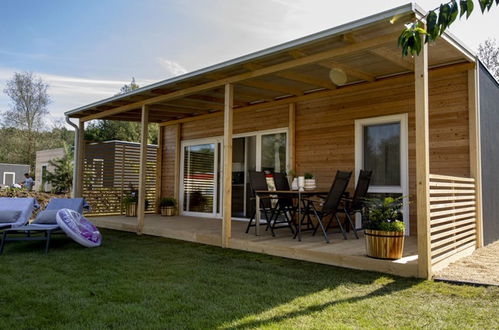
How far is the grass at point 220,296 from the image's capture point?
263 cm

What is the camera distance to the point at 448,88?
5660mm

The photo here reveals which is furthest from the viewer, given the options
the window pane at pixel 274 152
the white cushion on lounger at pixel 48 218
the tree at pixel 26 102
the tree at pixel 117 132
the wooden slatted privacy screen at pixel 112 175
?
the tree at pixel 26 102

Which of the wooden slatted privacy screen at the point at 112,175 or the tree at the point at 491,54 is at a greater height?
the tree at the point at 491,54

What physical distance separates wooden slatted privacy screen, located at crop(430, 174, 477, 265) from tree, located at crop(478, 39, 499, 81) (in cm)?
1957

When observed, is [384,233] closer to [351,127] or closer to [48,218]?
[351,127]

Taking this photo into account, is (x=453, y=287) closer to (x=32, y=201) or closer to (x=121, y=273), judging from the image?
(x=121, y=273)

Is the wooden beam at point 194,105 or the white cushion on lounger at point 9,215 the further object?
the wooden beam at point 194,105

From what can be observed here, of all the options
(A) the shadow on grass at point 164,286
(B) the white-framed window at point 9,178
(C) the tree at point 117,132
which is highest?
(C) the tree at point 117,132

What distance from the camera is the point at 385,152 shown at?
20.7 ft

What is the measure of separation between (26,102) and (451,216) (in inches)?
1055

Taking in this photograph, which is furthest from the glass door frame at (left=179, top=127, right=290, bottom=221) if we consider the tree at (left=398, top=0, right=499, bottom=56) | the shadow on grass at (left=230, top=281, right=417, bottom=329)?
the tree at (left=398, top=0, right=499, bottom=56)

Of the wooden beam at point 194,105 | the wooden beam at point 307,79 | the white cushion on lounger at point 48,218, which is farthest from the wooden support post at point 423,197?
the white cushion on lounger at point 48,218

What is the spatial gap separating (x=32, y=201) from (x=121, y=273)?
10.7 ft

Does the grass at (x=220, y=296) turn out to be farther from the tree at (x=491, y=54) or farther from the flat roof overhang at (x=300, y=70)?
the tree at (x=491, y=54)
